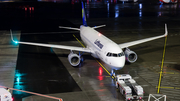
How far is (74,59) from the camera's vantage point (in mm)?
33844

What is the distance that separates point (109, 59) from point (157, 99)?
814cm

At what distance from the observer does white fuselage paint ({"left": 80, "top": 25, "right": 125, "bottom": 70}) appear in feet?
91.8

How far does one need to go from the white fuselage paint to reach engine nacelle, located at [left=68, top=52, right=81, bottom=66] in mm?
2517

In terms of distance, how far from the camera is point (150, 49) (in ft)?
140

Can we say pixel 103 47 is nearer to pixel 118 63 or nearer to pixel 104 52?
pixel 104 52

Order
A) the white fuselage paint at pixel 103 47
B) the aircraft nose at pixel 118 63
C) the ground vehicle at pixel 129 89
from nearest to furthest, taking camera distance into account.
A: the ground vehicle at pixel 129 89 < the aircraft nose at pixel 118 63 < the white fuselage paint at pixel 103 47

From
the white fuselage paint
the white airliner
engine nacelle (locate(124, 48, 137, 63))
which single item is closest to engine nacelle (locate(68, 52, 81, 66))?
the white airliner

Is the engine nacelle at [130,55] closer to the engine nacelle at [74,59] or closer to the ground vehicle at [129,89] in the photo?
the engine nacelle at [74,59]

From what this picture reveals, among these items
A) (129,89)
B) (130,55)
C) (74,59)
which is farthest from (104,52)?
(129,89)

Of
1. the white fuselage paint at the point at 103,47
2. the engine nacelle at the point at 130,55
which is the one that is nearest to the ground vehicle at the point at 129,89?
the white fuselage paint at the point at 103,47

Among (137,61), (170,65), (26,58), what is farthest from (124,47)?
(26,58)

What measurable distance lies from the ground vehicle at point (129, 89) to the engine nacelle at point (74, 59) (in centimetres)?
865

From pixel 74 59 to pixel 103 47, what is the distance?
5.55m

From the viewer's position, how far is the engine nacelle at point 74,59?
1307 inches
